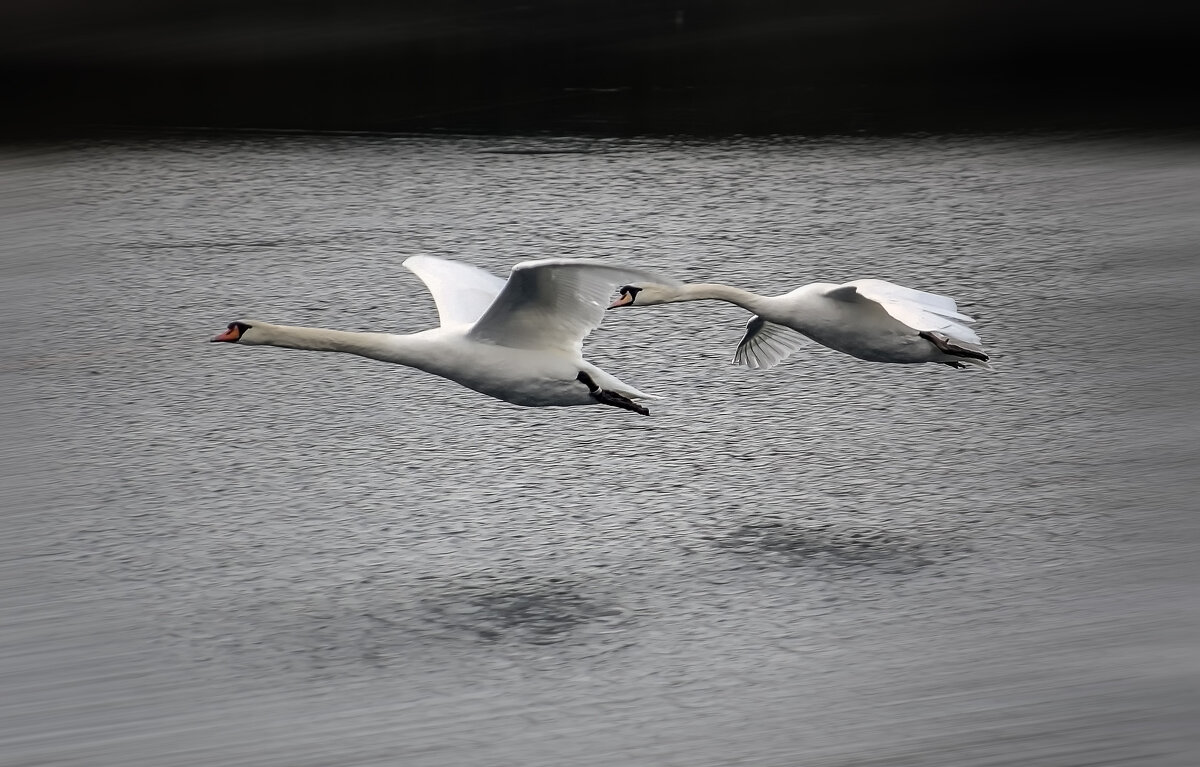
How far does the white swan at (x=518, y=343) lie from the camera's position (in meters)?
7.73

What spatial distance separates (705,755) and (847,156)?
9.46 metres

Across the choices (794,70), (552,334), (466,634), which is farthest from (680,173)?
(466,634)

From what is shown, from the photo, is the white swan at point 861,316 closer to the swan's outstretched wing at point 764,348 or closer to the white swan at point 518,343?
the white swan at point 518,343

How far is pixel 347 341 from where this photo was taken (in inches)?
307

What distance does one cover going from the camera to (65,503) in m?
9.00

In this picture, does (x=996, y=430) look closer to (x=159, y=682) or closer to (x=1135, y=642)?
(x=1135, y=642)

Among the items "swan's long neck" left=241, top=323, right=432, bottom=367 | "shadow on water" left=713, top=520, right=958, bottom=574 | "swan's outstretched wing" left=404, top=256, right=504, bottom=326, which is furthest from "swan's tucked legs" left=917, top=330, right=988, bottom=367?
"swan's long neck" left=241, top=323, right=432, bottom=367

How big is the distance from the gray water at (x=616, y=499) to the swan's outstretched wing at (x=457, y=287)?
3.16 ft

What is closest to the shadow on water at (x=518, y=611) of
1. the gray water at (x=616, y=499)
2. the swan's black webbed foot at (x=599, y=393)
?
the gray water at (x=616, y=499)

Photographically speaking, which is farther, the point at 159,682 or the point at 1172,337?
the point at 1172,337

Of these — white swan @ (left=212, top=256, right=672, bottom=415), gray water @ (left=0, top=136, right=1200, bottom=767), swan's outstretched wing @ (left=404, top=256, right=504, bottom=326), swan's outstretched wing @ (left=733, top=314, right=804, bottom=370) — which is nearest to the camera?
gray water @ (left=0, top=136, right=1200, bottom=767)

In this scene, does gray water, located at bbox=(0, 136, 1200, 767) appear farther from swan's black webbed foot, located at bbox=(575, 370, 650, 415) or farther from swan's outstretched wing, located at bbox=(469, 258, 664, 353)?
swan's outstretched wing, located at bbox=(469, 258, 664, 353)

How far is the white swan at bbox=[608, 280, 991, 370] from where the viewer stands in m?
8.30

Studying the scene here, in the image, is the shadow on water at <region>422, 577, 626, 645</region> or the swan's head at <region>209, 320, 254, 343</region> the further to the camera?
the swan's head at <region>209, 320, 254, 343</region>
